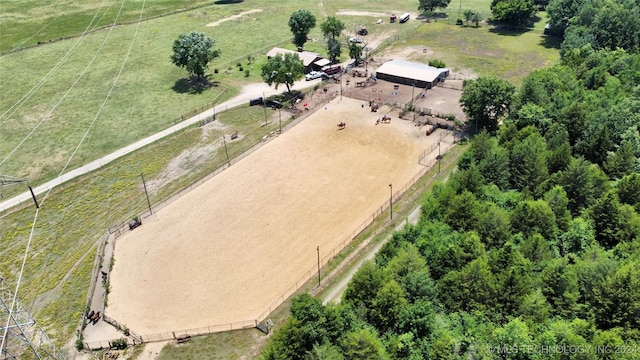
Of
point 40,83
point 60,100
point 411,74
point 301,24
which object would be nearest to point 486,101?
point 411,74

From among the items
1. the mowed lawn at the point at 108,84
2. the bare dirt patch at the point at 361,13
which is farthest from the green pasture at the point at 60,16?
the bare dirt patch at the point at 361,13

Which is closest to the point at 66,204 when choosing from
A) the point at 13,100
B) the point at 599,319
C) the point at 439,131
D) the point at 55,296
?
the point at 55,296

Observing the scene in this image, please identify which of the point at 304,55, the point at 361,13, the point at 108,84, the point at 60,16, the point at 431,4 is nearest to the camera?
the point at 108,84

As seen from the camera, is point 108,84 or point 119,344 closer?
point 119,344

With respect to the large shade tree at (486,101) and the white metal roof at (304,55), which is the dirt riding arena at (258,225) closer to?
the large shade tree at (486,101)

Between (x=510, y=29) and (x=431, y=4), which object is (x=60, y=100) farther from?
(x=510, y=29)

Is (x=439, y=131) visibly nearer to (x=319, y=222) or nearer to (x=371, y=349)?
(x=319, y=222)

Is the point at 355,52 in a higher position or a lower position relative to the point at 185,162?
higher

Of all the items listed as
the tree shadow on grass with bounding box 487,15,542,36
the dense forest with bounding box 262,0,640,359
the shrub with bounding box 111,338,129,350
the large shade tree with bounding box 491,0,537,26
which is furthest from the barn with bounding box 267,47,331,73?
the shrub with bounding box 111,338,129,350

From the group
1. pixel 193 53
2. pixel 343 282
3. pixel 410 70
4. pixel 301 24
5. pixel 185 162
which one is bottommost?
pixel 343 282
